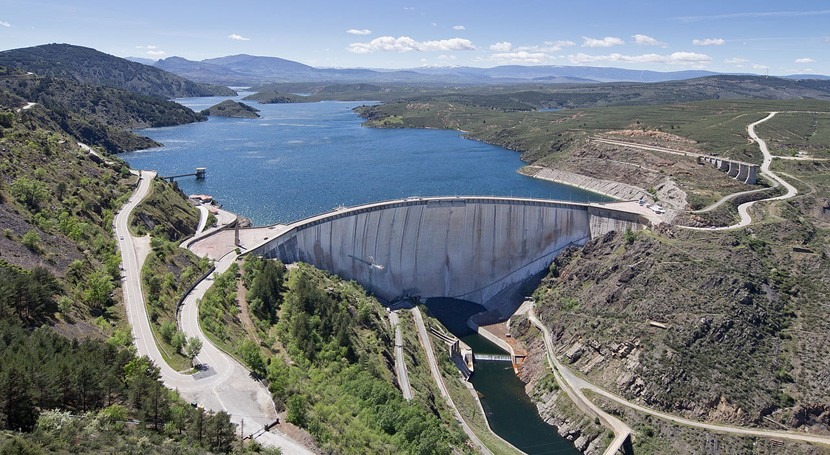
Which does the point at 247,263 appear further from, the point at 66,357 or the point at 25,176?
the point at 66,357

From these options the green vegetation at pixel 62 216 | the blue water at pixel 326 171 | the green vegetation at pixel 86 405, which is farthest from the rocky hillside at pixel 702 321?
the blue water at pixel 326 171

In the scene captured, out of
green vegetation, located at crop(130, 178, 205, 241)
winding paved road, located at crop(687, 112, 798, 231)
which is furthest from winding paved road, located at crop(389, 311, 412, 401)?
winding paved road, located at crop(687, 112, 798, 231)

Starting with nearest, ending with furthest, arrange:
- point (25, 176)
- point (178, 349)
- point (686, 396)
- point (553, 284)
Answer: point (178, 349), point (686, 396), point (25, 176), point (553, 284)

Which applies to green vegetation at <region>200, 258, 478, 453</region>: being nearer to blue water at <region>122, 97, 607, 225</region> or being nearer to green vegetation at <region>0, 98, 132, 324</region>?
green vegetation at <region>0, 98, 132, 324</region>

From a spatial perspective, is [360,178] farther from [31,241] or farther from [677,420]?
[677,420]

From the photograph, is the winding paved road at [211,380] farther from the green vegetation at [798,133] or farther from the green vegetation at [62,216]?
the green vegetation at [798,133]

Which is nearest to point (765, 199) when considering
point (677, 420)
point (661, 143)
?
point (677, 420)

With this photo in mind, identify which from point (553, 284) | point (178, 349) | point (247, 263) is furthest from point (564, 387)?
point (178, 349)
